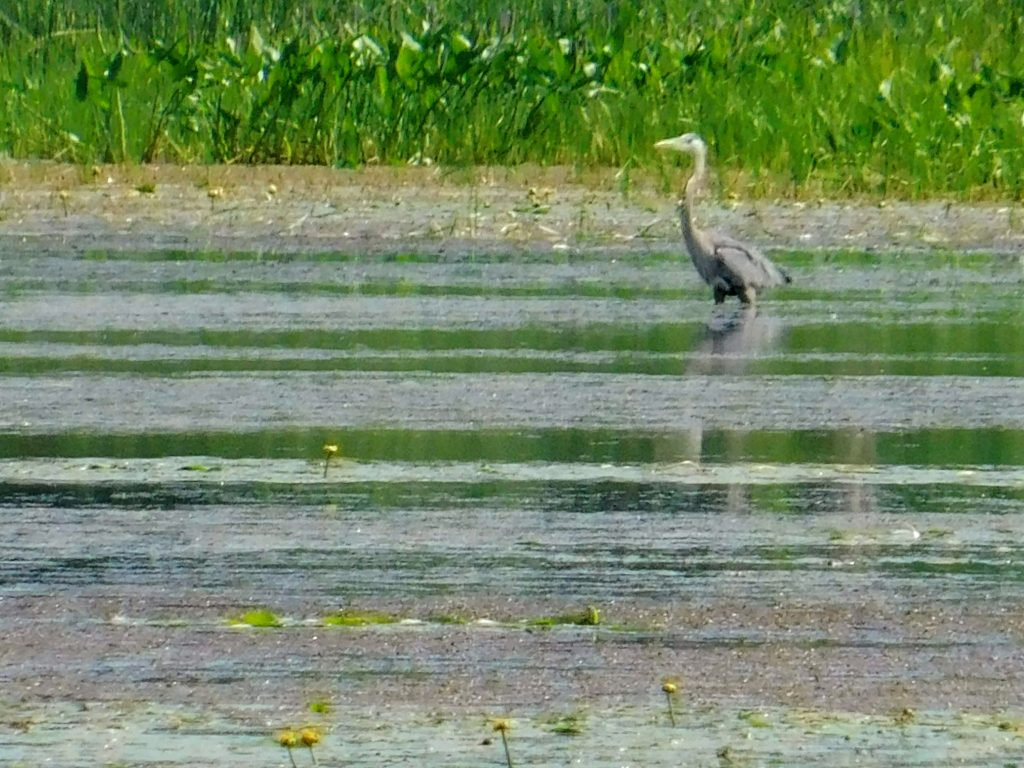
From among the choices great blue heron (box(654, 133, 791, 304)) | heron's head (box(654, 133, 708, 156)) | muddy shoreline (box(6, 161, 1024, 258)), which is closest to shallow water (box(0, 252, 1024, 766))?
great blue heron (box(654, 133, 791, 304))

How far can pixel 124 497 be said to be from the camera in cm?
786

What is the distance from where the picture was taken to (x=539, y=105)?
18547mm

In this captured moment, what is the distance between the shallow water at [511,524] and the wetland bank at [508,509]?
0.02 metres

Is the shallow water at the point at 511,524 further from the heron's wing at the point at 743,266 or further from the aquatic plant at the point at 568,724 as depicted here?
the heron's wing at the point at 743,266

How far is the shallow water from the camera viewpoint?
5.46 metres

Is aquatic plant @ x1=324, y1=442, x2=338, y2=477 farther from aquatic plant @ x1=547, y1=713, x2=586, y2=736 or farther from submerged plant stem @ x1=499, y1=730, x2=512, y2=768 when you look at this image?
submerged plant stem @ x1=499, y1=730, x2=512, y2=768

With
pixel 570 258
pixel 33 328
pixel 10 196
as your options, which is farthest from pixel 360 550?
pixel 10 196

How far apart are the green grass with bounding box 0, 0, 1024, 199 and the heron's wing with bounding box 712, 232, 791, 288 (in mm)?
4241

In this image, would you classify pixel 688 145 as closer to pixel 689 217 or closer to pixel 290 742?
pixel 689 217

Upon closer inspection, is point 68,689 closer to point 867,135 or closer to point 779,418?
point 779,418

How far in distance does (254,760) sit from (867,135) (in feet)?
42.9

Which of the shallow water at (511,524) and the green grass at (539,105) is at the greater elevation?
the green grass at (539,105)

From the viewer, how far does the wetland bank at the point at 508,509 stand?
547cm

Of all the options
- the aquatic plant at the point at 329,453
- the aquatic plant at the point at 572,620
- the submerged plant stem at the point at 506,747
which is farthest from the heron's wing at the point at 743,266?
the submerged plant stem at the point at 506,747
